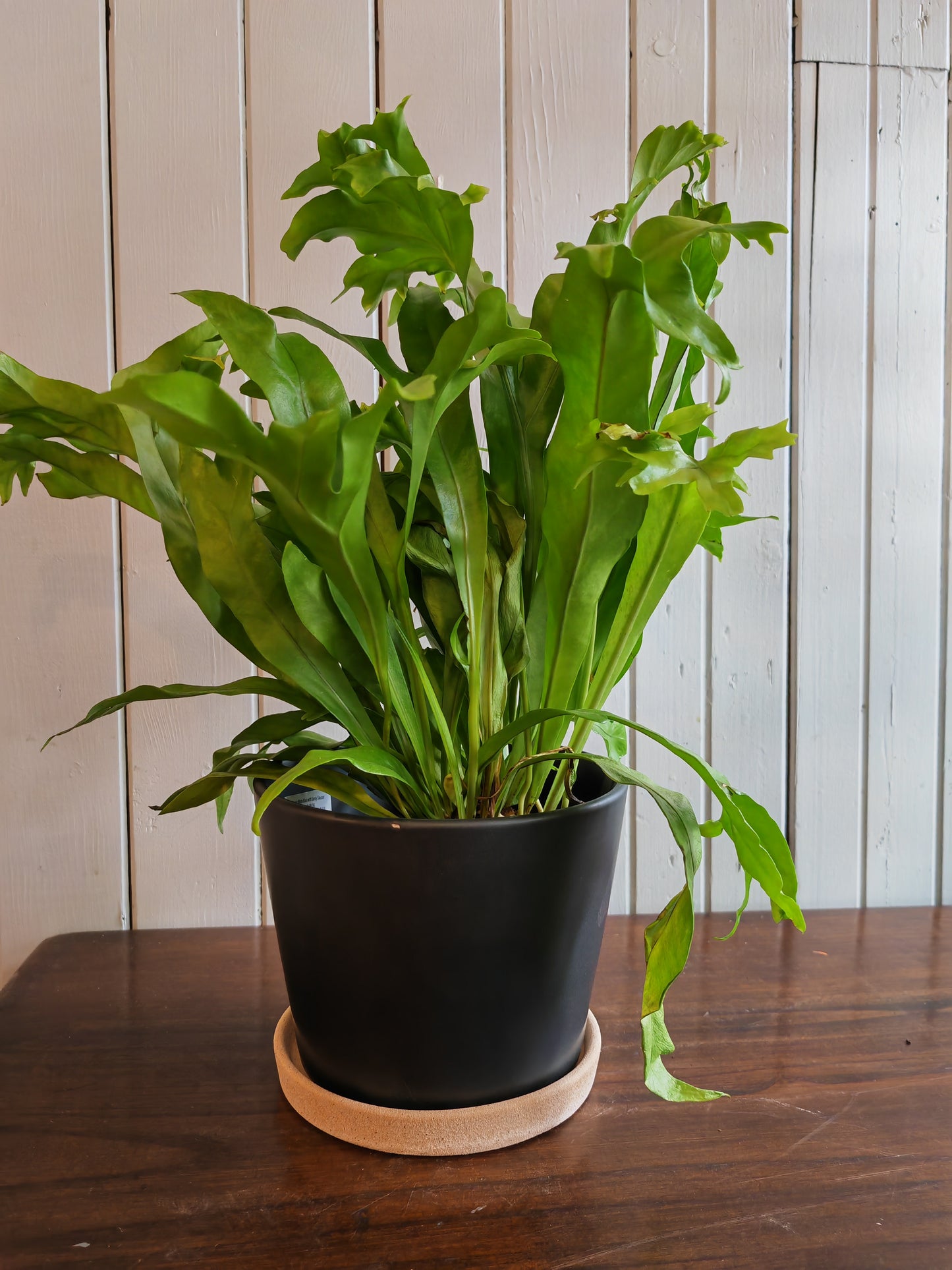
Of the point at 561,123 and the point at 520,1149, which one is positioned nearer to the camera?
the point at 520,1149

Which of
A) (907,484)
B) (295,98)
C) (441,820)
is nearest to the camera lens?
(441,820)

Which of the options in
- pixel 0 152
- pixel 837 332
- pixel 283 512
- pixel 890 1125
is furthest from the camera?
pixel 837 332

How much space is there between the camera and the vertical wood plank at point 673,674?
0.86 meters

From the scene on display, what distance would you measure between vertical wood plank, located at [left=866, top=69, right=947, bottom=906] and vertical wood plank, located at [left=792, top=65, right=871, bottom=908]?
0.02 metres

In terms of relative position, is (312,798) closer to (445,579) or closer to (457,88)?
(445,579)

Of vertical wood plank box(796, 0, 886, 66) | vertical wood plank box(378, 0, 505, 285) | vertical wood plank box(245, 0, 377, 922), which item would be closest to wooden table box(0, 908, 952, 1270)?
vertical wood plank box(245, 0, 377, 922)

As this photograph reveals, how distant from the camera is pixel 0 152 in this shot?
807 millimetres

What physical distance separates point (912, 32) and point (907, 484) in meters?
0.44

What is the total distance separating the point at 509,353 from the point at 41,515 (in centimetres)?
57

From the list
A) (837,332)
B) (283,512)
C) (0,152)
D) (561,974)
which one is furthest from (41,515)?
(837,332)

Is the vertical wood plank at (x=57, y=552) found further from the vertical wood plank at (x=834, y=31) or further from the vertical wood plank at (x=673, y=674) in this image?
the vertical wood plank at (x=834, y=31)

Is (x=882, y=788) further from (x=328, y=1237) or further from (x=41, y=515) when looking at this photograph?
(x=41, y=515)

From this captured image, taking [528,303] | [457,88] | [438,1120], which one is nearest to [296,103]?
[457,88]

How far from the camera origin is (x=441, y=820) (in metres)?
0.45
